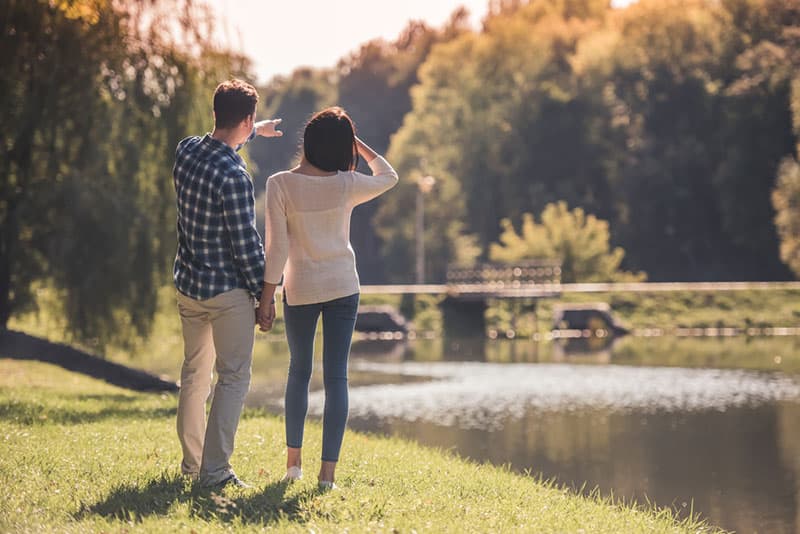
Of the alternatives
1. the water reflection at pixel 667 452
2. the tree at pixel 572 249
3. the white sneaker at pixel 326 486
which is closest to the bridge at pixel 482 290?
the tree at pixel 572 249

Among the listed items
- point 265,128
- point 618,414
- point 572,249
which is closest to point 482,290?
point 572,249

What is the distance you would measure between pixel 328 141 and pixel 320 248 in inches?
22.6

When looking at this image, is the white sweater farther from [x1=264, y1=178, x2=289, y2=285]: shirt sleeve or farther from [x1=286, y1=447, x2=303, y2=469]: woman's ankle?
[x1=286, y1=447, x2=303, y2=469]: woman's ankle

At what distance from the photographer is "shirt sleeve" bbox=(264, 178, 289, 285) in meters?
6.36

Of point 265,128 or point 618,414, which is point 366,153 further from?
point 618,414

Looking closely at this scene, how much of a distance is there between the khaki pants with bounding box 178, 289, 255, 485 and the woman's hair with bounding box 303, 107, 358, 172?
81cm

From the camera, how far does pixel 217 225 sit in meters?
6.39

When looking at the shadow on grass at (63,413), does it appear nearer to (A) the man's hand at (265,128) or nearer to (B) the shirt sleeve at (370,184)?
(A) the man's hand at (265,128)

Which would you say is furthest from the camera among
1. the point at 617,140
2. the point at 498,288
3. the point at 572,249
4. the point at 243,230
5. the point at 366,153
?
the point at 617,140

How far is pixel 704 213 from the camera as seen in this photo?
184 feet

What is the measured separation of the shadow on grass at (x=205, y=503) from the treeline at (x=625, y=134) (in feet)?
152

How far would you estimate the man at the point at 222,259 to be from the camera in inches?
249

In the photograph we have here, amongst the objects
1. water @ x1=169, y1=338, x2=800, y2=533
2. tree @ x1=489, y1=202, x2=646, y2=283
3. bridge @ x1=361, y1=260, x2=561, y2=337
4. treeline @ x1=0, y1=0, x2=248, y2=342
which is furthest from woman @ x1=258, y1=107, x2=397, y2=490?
tree @ x1=489, y1=202, x2=646, y2=283

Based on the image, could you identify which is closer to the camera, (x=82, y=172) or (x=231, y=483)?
(x=231, y=483)
